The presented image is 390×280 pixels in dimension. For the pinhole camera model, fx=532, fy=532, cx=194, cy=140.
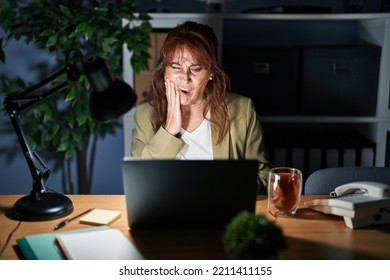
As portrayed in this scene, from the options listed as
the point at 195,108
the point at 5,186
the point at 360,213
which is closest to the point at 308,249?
the point at 360,213

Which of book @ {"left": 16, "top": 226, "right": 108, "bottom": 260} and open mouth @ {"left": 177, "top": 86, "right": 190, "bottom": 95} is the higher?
open mouth @ {"left": 177, "top": 86, "right": 190, "bottom": 95}

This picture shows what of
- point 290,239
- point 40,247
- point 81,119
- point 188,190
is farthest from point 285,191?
point 81,119

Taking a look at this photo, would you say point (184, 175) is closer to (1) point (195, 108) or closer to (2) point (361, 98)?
(1) point (195, 108)

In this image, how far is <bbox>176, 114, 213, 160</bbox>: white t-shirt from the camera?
172 centimetres

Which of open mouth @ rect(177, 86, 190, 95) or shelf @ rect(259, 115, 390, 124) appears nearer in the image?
open mouth @ rect(177, 86, 190, 95)

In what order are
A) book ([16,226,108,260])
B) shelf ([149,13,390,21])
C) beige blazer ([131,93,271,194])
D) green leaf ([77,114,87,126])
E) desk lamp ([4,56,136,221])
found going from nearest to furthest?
book ([16,226,108,260]) < desk lamp ([4,56,136,221]) < beige blazer ([131,93,271,194]) < shelf ([149,13,390,21]) < green leaf ([77,114,87,126])

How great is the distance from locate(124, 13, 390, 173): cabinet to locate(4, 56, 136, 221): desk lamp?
106 centimetres

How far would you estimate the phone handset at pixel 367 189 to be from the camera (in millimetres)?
1177

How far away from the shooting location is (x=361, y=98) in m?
2.28

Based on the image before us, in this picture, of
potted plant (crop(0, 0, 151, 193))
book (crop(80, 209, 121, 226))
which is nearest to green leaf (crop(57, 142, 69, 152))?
potted plant (crop(0, 0, 151, 193))

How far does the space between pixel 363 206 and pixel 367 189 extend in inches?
3.7

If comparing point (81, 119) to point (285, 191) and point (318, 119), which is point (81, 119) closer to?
point (318, 119)

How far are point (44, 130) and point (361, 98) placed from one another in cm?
141

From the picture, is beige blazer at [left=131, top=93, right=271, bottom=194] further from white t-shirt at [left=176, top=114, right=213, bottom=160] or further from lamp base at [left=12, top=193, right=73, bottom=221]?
lamp base at [left=12, top=193, right=73, bottom=221]
